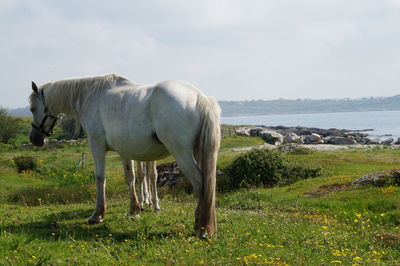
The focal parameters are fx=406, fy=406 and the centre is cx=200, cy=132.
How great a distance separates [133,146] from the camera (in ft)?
26.5

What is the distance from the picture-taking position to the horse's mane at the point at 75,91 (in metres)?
9.32

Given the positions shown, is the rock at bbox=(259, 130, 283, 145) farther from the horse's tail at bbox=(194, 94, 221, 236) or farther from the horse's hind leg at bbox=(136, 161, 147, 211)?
the horse's tail at bbox=(194, 94, 221, 236)

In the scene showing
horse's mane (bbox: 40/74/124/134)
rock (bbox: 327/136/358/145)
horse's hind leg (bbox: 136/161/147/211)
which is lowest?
rock (bbox: 327/136/358/145)

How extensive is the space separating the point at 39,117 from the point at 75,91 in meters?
1.42

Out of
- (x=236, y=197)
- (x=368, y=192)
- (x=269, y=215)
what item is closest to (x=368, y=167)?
(x=368, y=192)

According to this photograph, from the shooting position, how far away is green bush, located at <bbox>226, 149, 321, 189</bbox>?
19531mm

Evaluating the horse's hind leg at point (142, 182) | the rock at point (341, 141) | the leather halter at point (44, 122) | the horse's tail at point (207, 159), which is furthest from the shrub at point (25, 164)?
the rock at point (341, 141)

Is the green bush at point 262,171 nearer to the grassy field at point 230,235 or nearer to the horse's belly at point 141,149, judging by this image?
the grassy field at point 230,235

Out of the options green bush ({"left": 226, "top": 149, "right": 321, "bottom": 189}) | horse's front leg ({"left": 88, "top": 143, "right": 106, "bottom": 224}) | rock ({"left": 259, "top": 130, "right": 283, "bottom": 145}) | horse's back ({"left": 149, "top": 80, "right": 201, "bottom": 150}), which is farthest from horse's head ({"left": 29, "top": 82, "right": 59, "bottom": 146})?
rock ({"left": 259, "top": 130, "right": 283, "bottom": 145})

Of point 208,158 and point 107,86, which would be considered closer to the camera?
point 208,158

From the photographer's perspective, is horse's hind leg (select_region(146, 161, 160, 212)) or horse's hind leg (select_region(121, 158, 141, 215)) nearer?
horse's hind leg (select_region(121, 158, 141, 215))

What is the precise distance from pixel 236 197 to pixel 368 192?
469 cm

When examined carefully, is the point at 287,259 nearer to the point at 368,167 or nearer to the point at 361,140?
the point at 368,167

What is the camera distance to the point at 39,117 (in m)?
10.3
